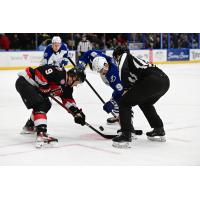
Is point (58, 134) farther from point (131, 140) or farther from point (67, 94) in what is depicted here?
point (131, 140)

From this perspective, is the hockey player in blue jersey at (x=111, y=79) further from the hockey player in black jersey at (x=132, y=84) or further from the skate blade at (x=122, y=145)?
the skate blade at (x=122, y=145)

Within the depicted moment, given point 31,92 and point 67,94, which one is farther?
point 67,94

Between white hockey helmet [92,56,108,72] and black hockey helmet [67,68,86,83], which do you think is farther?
white hockey helmet [92,56,108,72]

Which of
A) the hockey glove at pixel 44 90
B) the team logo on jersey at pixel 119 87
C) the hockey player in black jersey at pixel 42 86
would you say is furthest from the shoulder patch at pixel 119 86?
the hockey glove at pixel 44 90

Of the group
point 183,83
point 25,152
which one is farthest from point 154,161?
point 183,83

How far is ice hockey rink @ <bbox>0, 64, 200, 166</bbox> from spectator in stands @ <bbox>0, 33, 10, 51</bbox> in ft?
Answer: 16.2

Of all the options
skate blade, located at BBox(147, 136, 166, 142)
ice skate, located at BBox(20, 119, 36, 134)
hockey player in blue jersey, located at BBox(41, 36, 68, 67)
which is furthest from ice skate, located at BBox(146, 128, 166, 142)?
hockey player in blue jersey, located at BBox(41, 36, 68, 67)

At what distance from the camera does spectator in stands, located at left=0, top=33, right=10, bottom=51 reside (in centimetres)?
1196

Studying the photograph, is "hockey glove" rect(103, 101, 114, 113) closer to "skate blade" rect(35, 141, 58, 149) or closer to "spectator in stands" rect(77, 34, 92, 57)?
"skate blade" rect(35, 141, 58, 149)

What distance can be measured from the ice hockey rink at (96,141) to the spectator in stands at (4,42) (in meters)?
4.93

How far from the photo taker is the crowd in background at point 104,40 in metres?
12.2

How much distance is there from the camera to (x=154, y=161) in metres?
3.67
